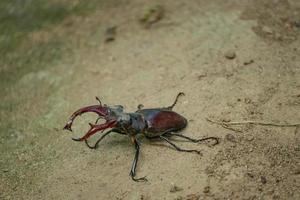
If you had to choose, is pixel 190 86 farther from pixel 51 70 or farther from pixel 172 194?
pixel 51 70

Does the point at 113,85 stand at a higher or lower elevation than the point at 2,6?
lower

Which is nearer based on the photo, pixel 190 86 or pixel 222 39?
pixel 190 86

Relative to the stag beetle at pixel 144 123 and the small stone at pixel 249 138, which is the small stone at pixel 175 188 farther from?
the small stone at pixel 249 138

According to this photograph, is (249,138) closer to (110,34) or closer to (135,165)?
(135,165)

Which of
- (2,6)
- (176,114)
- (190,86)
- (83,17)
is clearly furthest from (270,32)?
(2,6)

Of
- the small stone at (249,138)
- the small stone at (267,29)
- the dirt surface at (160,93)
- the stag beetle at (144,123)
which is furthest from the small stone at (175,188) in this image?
the small stone at (267,29)

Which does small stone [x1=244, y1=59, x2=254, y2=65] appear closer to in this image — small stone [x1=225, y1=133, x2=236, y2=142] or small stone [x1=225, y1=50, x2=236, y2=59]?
small stone [x1=225, y1=50, x2=236, y2=59]
